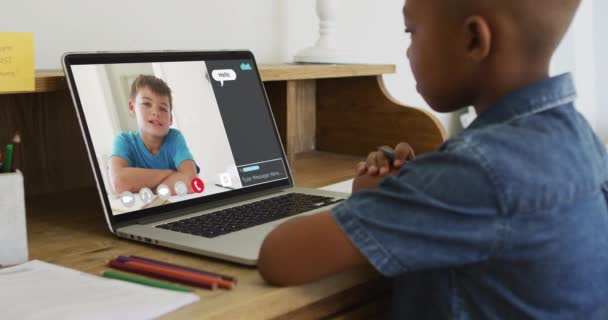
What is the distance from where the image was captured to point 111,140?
36.0 inches

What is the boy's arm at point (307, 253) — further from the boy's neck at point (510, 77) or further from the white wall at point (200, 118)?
the white wall at point (200, 118)

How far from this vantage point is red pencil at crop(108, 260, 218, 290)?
2.20ft

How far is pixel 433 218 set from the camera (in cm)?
61

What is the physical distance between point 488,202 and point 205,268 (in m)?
0.30

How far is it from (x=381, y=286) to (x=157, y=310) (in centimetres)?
27

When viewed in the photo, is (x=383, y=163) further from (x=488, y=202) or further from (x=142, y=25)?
(x=142, y=25)

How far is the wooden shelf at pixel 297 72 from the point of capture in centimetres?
93

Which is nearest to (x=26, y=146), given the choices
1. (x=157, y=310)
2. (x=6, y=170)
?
(x=6, y=170)

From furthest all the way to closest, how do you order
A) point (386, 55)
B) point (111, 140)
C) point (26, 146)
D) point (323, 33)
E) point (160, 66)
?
point (386, 55), point (323, 33), point (26, 146), point (160, 66), point (111, 140)

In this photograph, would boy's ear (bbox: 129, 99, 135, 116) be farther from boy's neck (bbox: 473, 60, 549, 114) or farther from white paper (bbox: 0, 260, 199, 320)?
boy's neck (bbox: 473, 60, 549, 114)

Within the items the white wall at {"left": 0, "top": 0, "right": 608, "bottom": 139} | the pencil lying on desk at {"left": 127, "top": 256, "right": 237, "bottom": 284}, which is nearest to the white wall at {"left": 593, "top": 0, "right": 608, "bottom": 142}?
the white wall at {"left": 0, "top": 0, "right": 608, "bottom": 139}

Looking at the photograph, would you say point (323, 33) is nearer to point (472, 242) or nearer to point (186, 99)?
point (186, 99)

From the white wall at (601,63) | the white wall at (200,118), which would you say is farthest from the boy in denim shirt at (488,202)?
the white wall at (601,63)

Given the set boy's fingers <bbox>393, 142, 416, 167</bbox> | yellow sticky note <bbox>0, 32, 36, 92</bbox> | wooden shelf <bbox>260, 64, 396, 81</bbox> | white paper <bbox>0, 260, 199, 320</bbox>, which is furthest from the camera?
wooden shelf <bbox>260, 64, 396, 81</bbox>
